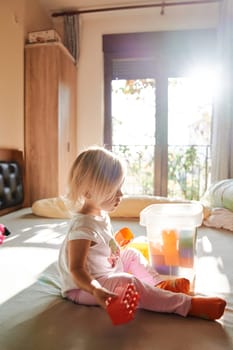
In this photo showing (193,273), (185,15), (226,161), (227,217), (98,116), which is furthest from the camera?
(98,116)

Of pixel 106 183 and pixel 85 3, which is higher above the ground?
pixel 85 3

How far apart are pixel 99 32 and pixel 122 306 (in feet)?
11.7

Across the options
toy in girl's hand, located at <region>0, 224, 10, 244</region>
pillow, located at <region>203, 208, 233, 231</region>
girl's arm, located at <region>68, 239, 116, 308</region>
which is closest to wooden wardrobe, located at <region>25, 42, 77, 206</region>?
toy in girl's hand, located at <region>0, 224, 10, 244</region>

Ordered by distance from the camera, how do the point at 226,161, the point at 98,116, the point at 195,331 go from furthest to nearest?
the point at 98,116 → the point at 226,161 → the point at 195,331

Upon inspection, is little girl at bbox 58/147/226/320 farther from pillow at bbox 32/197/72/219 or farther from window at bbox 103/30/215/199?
window at bbox 103/30/215/199

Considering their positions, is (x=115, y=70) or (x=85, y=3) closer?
(x=85, y=3)

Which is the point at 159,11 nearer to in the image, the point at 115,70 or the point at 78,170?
the point at 115,70

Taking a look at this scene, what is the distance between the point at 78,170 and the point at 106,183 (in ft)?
0.30

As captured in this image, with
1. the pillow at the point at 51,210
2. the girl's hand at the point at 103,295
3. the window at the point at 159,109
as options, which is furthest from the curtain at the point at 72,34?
the girl's hand at the point at 103,295

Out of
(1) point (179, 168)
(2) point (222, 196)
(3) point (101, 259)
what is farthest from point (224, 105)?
(3) point (101, 259)

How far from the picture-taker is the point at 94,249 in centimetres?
90

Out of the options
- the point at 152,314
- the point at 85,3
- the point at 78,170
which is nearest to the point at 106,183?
the point at 78,170

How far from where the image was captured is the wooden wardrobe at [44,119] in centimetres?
313

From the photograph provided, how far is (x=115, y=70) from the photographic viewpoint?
3.71 m
